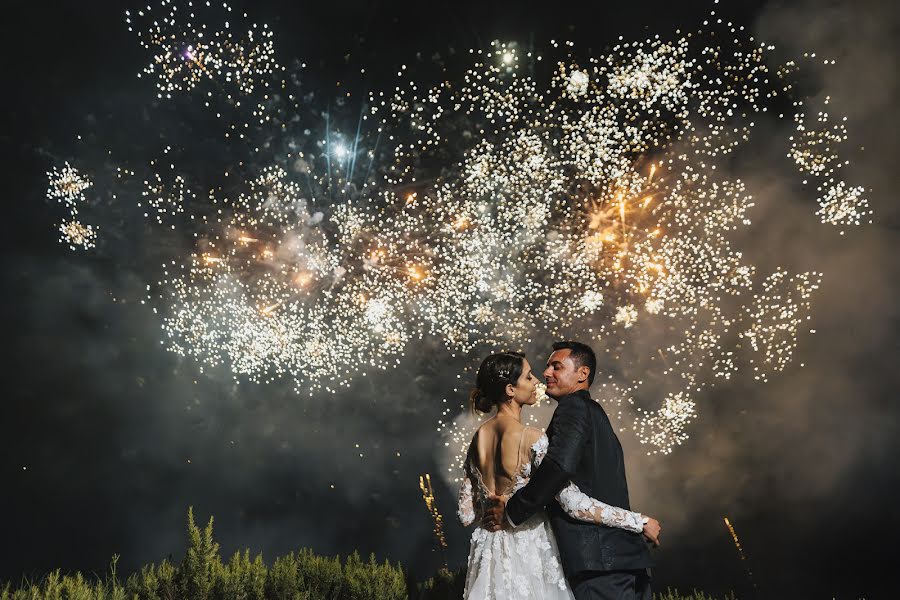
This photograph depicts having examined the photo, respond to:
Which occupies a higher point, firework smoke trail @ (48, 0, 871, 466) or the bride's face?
firework smoke trail @ (48, 0, 871, 466)

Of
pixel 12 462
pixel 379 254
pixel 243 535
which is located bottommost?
pixel 243 535

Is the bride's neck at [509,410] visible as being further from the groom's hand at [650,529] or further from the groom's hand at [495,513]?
the groom's hand at [650,529]

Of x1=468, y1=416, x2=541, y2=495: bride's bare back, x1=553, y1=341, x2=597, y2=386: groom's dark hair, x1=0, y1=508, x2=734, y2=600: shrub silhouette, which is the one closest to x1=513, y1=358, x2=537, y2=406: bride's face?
x1=468, y1=416, x2=541, y2=495: bride's bare back

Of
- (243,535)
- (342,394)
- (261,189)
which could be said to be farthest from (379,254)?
(243,535)

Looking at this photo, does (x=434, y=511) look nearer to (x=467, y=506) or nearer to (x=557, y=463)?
(x=467, y=506)

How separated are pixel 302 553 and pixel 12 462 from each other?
7551mm

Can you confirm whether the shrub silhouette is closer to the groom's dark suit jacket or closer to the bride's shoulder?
the bride's shoulder

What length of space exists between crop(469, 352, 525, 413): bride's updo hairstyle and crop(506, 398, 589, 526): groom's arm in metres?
0.45

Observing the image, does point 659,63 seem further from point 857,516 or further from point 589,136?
point 857,516

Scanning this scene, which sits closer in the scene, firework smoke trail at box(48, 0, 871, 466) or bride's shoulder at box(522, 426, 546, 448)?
bride's shoulder at box(522, 426, 546, 448)

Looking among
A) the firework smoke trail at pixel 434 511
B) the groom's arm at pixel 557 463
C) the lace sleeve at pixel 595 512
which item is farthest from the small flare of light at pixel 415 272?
the lace sleeve at pixel 595 512

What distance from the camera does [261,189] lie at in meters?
11.7

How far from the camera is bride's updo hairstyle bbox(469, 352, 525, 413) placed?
156 inches

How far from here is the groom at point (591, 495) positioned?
135 inches
